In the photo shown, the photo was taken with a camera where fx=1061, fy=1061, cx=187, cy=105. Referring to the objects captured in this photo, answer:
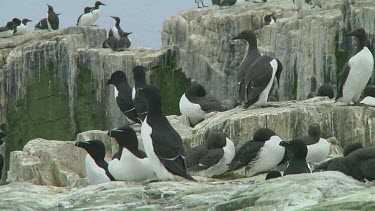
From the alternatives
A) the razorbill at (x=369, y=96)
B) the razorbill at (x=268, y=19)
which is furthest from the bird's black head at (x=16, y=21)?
the razorbill at (x=369, y=96)

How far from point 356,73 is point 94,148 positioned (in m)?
4.68

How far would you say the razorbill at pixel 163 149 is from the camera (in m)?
10.0

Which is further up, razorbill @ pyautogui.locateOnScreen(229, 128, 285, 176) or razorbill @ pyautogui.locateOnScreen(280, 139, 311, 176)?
razorbill @ pyautogui.locateOnScreen(280, 139, 311, 176)

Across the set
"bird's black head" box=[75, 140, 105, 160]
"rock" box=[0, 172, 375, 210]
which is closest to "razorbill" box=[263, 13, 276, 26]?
"bird's black head" box=[75, 140, 105, 160]

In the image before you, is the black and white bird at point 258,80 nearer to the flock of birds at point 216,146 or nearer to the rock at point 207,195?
the flock of birds at point 216,146

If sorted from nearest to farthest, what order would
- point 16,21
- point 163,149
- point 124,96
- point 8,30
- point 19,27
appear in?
point 163,149, point 124,96, point 8,30, point 16,21, point 19,27

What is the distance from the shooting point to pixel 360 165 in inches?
361

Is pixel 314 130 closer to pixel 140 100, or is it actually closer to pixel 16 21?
pixel 140 100

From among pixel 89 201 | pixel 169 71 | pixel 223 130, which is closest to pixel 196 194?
pixel 89 201

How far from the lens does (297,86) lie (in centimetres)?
2300

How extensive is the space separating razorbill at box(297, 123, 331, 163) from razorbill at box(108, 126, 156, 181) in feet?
9.50

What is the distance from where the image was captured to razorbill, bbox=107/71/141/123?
1531 cm

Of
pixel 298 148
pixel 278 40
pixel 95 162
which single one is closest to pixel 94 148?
pixel 95 162

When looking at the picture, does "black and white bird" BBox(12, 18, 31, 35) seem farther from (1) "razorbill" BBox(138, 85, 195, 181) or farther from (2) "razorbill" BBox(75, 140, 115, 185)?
(1) "razorbill" BBox(138, 85, 195, 181)
